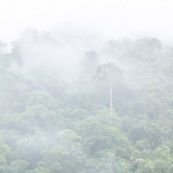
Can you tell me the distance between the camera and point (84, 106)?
41375 millimetres

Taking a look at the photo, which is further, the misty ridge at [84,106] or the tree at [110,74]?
the tree at [110,74]

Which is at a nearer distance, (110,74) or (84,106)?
(84,106)

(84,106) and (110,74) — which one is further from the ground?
(110,74)

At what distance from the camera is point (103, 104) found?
41406mm

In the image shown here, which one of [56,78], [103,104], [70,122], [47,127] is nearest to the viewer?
[47,127]

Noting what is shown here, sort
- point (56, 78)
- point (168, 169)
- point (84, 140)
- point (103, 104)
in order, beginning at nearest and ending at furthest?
point (168, 169) < point (84, 140) < point (103, 104) < point (56, 78)

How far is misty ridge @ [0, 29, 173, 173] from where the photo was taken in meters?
29.6

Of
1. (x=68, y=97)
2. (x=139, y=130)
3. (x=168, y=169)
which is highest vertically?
(x=68, y=97)

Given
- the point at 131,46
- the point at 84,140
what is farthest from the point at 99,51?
the point at 84,140

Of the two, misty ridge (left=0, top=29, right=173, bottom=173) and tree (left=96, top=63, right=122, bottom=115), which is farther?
tree (left=96, top=63, right=122, bottom=115)

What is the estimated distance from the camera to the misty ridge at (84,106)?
97.0 feet

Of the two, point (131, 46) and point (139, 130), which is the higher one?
point (131, 46)

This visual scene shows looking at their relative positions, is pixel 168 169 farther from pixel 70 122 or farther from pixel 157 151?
pixel 70 122

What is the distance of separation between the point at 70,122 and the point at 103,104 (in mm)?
5383
